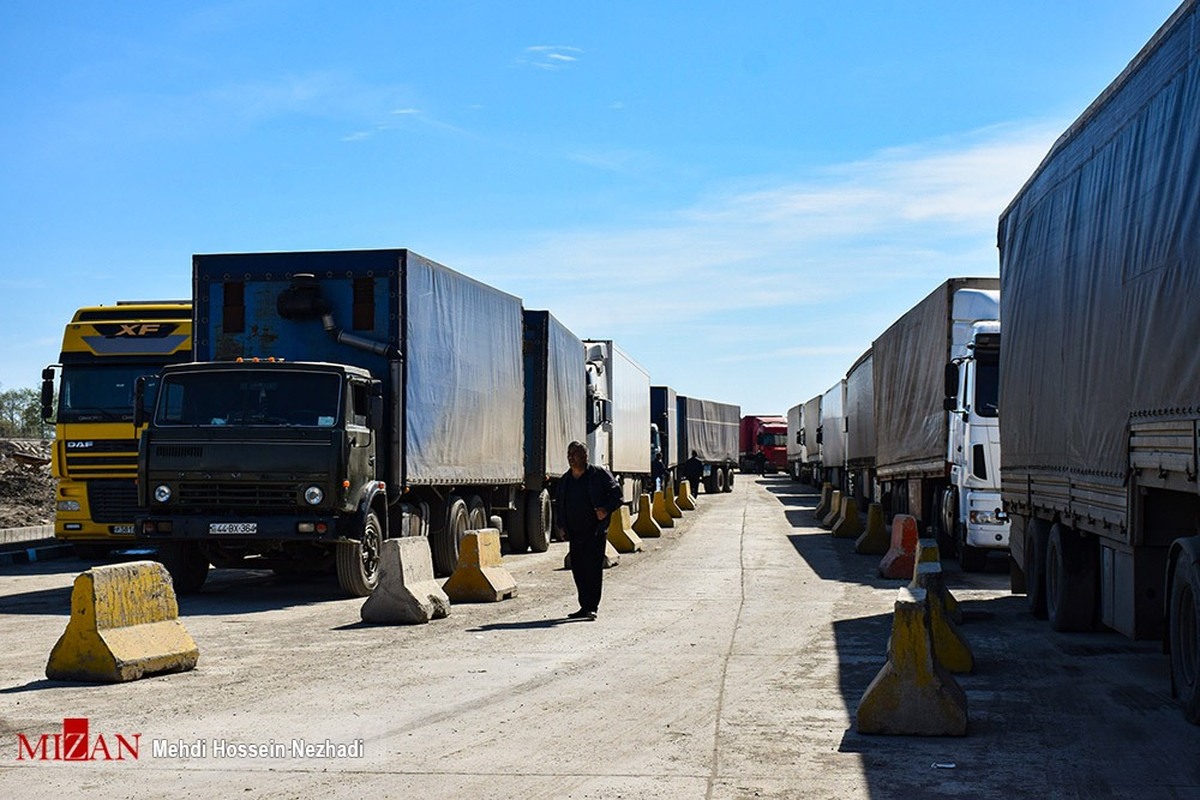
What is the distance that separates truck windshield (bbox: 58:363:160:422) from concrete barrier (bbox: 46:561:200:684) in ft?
34.5

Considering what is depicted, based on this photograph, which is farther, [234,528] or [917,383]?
[917,383]

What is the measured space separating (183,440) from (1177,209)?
1052 centimetres

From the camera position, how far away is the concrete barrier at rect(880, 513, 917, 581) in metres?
18.5

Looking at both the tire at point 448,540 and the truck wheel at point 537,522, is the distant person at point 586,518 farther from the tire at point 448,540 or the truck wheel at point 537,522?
the truck wheel at point 537,522

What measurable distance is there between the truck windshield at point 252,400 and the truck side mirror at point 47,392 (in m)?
4.86

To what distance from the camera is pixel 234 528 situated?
607 inches

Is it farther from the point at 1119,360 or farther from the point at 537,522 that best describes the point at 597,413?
the point at 1119,360

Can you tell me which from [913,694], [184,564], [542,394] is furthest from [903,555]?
[913,694]

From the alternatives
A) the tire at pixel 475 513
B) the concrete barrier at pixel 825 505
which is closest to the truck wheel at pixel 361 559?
the tire at pixel 475 513

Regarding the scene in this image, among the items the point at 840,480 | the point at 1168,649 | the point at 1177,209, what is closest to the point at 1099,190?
the point at 1177,209

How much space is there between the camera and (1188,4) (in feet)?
27.8

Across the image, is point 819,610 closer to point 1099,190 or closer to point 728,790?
point 1099,190

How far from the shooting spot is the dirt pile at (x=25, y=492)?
3216 cm

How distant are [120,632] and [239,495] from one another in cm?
526
